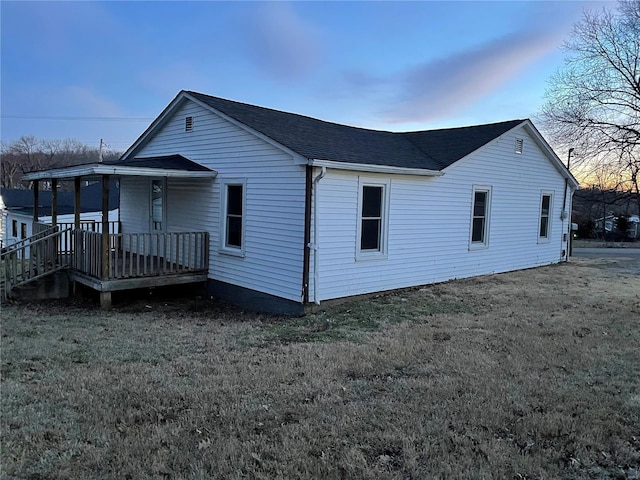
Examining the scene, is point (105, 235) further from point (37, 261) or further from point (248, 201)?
point (248, 201)

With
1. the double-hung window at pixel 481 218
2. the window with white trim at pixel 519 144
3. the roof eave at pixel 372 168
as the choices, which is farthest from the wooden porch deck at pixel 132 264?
the window with white trim at pixel 519 144

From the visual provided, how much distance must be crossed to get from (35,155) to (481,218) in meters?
71.5

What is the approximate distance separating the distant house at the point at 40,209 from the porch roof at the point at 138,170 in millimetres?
16064

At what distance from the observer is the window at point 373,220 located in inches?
378

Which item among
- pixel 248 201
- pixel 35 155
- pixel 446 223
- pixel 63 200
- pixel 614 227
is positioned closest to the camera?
pixel 248 201

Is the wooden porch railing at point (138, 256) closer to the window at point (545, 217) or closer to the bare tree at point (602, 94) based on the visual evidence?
the window at point (545, 217)

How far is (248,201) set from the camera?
386 inches

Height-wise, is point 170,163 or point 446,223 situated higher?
point 170,163

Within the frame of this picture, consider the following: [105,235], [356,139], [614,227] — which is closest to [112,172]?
[105,235]

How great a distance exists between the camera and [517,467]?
10.9 ft

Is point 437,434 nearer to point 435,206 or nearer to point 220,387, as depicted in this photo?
point 220,387

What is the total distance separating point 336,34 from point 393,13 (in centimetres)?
236

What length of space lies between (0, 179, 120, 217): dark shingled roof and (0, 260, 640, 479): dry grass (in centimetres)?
2337

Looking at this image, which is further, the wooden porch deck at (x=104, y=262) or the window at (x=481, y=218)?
the window at (x=481, y=218)
